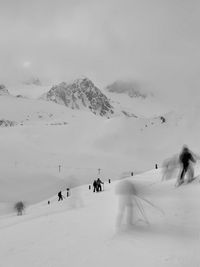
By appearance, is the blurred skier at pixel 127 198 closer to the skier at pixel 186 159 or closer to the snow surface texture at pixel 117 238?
the snow surface texture at pixel 117 238

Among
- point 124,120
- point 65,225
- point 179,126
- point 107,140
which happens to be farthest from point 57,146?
point 65,225

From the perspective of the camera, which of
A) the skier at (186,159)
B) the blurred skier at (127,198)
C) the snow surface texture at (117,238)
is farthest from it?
the skier at (186,159)

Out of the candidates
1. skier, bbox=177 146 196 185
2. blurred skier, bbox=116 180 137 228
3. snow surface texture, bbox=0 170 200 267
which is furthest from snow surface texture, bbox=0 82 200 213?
blurred skier, bbox=116 180 137 228

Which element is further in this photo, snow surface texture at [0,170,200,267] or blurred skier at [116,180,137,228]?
blurred skier at [116,180,137,228]

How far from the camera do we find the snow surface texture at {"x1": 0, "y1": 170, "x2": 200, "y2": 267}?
1144cm

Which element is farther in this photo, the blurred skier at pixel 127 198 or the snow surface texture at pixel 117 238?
the blurred skier at pixel 127 198

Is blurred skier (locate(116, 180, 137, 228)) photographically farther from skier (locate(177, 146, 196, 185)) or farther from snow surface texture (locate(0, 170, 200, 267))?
skier (locate(177, 146, 196, 185))

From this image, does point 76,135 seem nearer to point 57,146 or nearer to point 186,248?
point 57,146

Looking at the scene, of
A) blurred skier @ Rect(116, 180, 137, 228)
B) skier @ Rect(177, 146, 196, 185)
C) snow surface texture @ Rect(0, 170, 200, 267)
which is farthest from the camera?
skier @ Rect(177, 146, 196, 185)

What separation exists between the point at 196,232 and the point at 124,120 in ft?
370

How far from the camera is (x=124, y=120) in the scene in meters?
125

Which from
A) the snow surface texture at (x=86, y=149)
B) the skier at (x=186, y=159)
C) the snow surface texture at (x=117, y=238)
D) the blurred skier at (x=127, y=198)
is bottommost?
the snow surface texture at (x=117, y=238)

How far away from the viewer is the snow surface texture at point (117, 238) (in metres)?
11.4

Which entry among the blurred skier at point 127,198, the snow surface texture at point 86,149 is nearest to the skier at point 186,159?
the blurred skier at point 127,198
